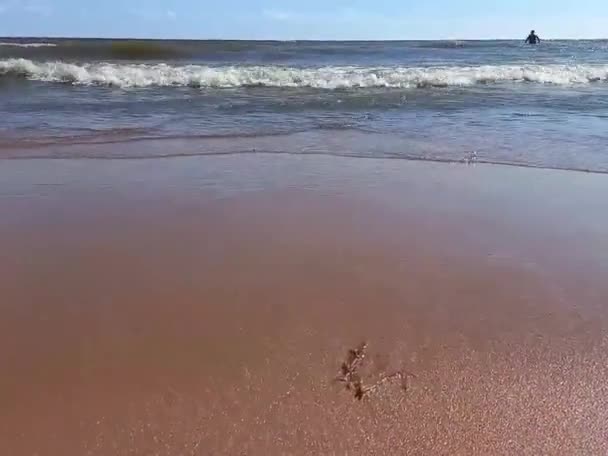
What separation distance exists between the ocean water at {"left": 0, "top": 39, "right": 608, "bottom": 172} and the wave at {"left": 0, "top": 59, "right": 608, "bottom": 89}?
4 cm

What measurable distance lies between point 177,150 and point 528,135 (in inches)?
155

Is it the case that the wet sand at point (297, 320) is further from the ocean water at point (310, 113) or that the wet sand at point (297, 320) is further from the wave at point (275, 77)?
the wave at point (275, 77)

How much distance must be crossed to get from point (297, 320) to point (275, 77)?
12.2m

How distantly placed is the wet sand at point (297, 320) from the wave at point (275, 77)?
918cm

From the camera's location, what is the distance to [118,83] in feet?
41.9

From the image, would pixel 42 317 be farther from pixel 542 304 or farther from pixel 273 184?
pixel 273 184

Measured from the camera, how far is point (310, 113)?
8914mm

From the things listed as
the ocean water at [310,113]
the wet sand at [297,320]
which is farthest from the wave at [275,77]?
the wet sand at [297,320]

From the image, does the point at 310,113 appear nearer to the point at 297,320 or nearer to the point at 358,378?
the point at 297,320

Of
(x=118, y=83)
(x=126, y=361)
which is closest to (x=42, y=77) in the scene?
(x=118, y=83)

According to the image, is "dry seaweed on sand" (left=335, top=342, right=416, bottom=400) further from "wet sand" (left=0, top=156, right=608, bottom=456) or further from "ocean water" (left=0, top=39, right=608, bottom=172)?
"ocean water" (left=0, top=39, right=608, bottom=172)

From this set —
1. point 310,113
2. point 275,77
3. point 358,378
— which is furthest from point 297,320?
point 275,77

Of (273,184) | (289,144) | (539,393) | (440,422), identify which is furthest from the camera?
(289,144)

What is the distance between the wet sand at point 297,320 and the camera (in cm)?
188
